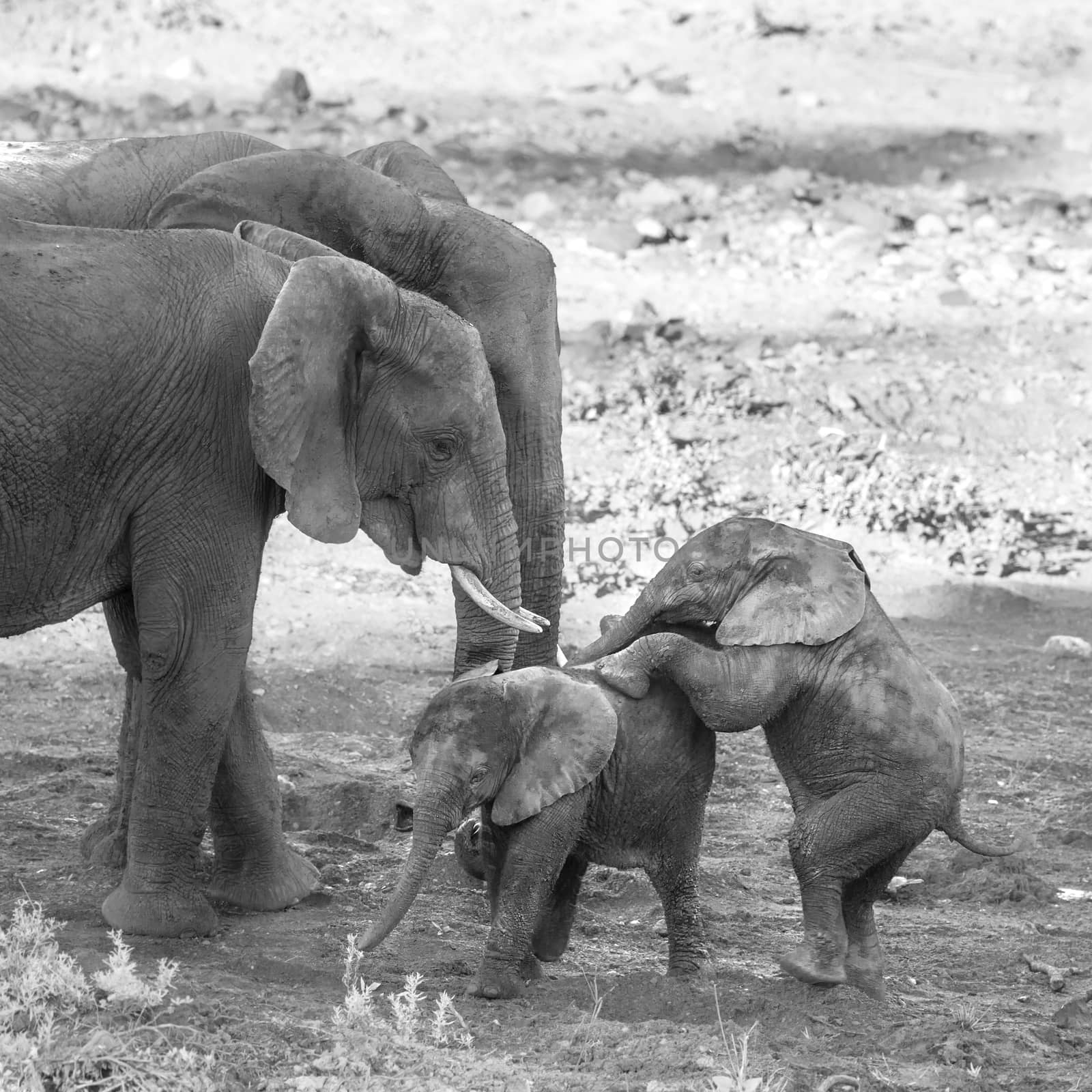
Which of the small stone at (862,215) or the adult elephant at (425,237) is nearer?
the adult elephant at (425,237)

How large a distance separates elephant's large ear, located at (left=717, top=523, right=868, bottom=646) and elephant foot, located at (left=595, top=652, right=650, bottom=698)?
249 mm

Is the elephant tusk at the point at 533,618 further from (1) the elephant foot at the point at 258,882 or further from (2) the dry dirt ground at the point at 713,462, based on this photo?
(1) the elephant foot at the point at 258,882

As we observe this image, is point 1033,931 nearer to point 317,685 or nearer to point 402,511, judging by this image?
point 402,511

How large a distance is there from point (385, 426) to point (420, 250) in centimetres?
107

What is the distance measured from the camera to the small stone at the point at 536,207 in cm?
1450

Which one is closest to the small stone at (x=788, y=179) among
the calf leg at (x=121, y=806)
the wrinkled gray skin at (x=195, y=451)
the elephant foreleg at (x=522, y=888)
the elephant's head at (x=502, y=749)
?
the calf leg at (x=121, y=806)

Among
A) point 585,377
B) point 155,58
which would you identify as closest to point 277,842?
point 585,377

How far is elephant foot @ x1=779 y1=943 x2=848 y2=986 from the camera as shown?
17.9 feet

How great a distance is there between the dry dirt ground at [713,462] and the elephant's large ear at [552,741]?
542 mm

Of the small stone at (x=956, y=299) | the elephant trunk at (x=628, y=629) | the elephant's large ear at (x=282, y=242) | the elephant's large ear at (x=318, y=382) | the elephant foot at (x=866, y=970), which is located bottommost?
the small stone at (x=956, y=299)

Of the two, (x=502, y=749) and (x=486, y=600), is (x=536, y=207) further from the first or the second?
(x=502, y=749)

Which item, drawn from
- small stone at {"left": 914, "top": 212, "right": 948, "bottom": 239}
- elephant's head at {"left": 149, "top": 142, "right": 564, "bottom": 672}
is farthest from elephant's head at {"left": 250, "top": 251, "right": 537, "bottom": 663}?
small stone at {"left": 914, "top": 212, "right": 948, "bottom": 239}

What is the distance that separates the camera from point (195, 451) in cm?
545

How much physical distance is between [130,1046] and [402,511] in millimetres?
1847
